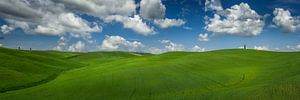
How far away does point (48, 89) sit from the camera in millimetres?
41312

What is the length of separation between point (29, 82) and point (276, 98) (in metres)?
41.0

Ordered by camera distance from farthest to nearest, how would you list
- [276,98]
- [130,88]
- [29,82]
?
1. [29,82]
2. [130,88]
3. [276,98]

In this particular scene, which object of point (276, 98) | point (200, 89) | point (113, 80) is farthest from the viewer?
point (113, 80)

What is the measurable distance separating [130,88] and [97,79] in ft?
32.7

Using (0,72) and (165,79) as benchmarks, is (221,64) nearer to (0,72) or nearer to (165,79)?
(165,79)

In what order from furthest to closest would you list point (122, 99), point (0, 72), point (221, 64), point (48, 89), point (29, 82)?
point (221, 64), point (0, 72), point (29, 82), point (48, 89), point (122, 99)

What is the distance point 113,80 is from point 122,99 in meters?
12.6

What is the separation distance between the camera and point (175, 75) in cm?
4622

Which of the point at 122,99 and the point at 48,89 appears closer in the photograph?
the point at 122,99

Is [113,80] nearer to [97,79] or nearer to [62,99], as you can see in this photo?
[97,79]

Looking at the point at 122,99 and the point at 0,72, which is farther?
the point at 0,72


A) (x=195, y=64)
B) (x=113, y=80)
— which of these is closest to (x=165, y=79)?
(x=113, y=80)

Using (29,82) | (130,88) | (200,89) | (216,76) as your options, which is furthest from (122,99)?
(29,82)

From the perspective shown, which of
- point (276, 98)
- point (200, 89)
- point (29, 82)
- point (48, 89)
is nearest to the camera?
Result: point (276, 98)
